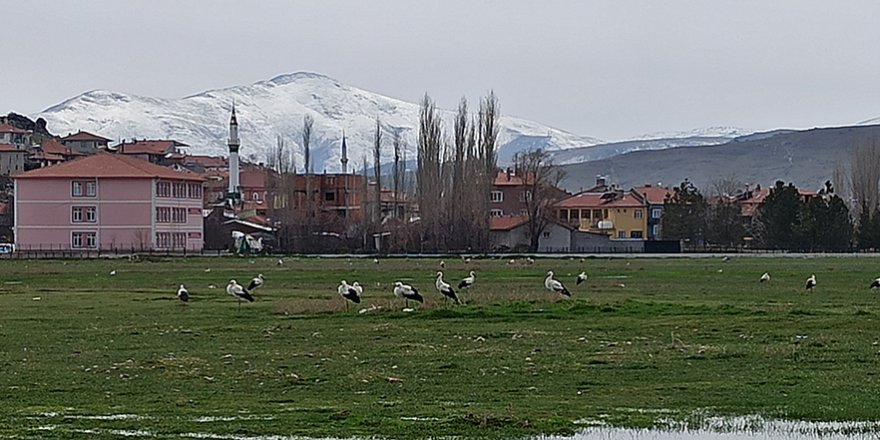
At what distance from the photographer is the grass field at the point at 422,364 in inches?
633

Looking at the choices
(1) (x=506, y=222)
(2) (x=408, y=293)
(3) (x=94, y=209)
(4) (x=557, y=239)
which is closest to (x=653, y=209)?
(1) (x=506, y=222)

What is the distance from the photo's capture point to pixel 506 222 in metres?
125

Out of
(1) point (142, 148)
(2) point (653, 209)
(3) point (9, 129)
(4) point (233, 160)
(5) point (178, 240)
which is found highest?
(3) point (9, 129)

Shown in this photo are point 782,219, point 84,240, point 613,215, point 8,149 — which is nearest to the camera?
point 782,219

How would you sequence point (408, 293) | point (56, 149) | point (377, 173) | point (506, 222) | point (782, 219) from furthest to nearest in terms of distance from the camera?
point (56, 149) < point (506, 222) < point (377, 173) < point (782, 219) < point (408, 293)

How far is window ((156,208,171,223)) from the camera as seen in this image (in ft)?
375

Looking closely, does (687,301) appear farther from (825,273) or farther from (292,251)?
(292,251)

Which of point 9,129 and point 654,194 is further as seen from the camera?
point 9,129

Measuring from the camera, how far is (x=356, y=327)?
98.1 feet

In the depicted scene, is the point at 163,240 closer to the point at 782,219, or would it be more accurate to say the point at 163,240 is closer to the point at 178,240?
the point at 178,240

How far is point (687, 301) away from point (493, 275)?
80.8 ft

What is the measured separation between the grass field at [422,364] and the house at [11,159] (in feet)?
410

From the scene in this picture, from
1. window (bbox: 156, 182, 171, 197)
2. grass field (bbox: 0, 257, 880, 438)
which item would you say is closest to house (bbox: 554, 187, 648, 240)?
window (bbox: 156, 182, 171, 197)

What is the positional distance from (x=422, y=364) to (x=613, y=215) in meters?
128
